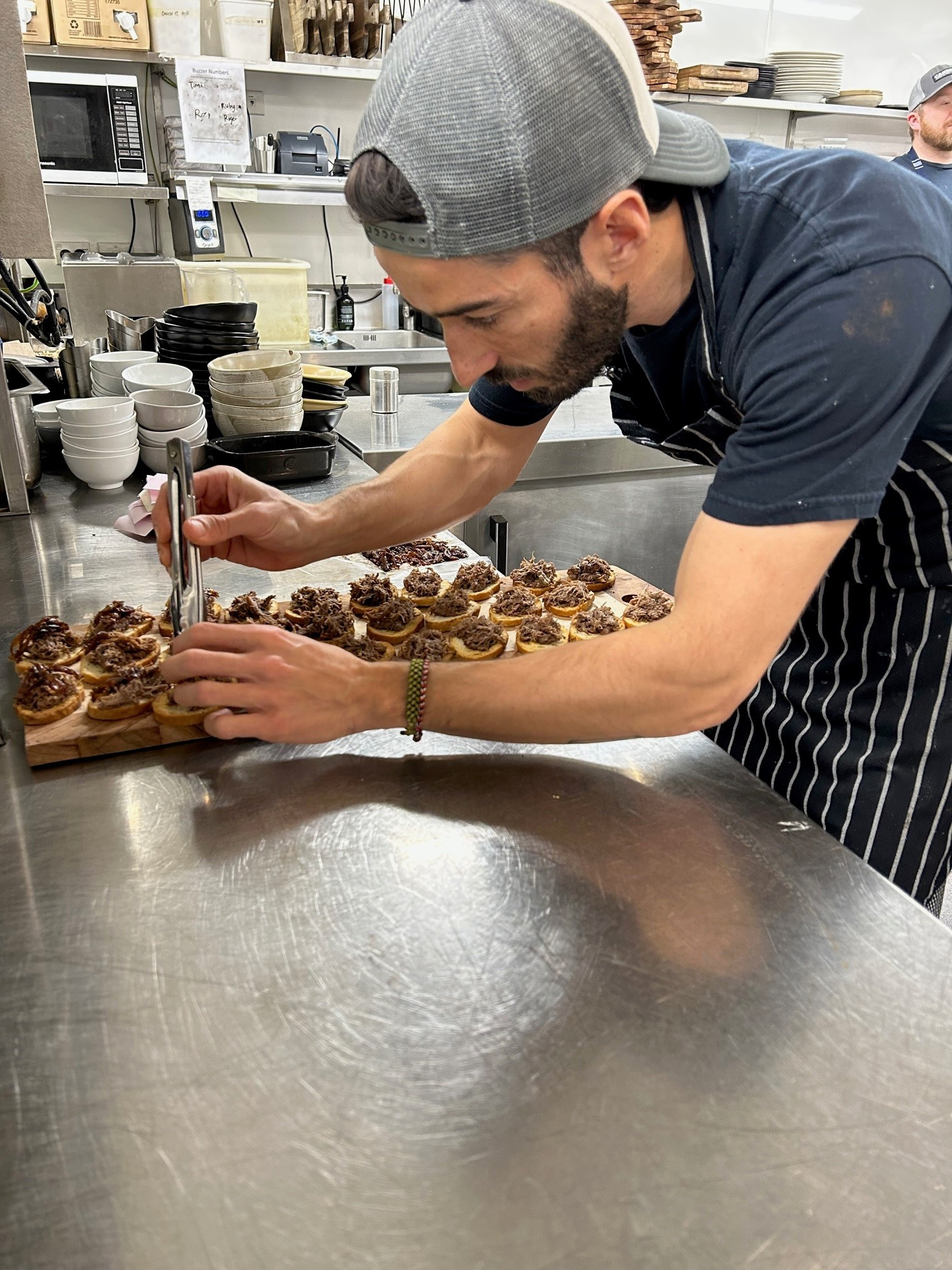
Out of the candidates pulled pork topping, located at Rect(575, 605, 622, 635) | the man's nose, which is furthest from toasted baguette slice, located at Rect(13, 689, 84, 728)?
pulled pork topping, located at Rect(575, 605, 622, 635)

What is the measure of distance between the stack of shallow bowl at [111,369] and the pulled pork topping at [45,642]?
56.9 inches

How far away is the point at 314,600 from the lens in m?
1.95

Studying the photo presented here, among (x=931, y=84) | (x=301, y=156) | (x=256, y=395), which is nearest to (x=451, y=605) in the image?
(x=256, y=395)

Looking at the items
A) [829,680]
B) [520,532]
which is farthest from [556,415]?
[829,680]

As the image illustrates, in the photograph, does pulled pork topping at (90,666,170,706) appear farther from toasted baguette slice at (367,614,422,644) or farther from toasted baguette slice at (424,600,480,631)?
toasted baguette slice at (424,600,480,631)

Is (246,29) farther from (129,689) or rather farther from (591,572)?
(129,689)

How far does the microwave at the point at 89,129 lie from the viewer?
480cm

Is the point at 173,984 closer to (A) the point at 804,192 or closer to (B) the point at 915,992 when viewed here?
(B) the point at 915,992

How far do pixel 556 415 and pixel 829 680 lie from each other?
2331mm

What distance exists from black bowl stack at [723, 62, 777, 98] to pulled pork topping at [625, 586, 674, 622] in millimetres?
5588

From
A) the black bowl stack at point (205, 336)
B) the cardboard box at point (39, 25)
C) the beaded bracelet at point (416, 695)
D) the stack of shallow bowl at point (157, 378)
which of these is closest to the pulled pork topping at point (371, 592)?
the beaded bracelet at point (416, 695)

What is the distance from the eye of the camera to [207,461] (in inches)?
110

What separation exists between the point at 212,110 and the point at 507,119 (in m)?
4.77

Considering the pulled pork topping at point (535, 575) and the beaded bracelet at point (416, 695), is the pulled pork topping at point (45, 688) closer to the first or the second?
the beaded bracelet at point (416, 695)
